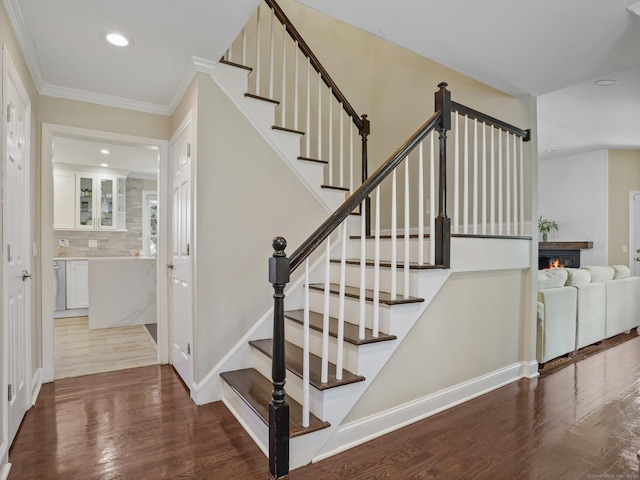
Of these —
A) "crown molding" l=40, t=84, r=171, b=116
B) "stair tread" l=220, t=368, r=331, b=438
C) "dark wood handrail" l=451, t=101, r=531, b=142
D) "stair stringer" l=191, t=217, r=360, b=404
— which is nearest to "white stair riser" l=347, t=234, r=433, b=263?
"stair stringer" l=191, t=217, r=360, b=404

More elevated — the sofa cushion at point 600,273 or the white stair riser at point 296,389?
Answer: the sofa cushion at point 600,273

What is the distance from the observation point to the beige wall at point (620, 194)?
6719mm

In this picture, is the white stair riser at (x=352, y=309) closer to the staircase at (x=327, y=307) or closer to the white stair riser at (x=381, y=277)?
the staircase at (x=327, y=307)

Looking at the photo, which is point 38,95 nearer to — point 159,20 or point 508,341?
point 159,20

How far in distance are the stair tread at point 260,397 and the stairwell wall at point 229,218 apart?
0.76 ft

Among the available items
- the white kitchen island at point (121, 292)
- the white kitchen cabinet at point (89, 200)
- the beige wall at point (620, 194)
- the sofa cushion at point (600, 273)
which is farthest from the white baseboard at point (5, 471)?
the beige wall at point (620, 194)

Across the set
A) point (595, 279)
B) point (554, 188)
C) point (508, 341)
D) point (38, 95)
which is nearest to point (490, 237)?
point (508, 341)

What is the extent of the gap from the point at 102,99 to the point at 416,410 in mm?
3558

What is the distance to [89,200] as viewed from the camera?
21.4 feet

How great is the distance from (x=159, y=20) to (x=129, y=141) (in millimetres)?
1518

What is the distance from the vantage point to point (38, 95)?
301 cm

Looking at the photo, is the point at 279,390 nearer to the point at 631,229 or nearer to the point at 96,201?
the point at 96,201

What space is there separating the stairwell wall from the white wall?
21.9 feet

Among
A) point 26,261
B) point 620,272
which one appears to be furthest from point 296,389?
point 620,272
